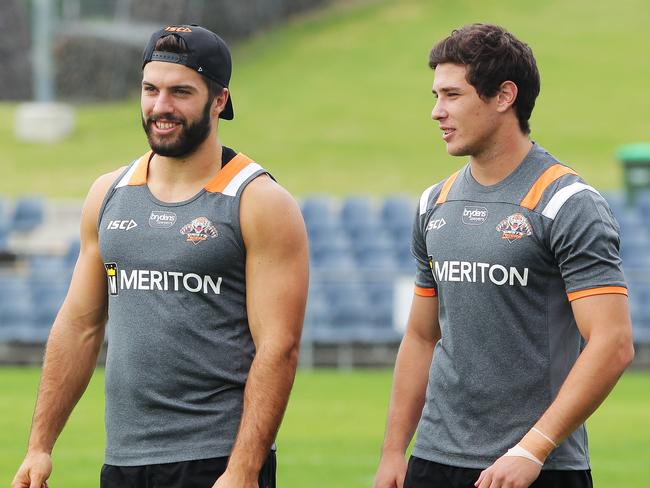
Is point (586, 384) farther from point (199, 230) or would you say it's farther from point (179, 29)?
point (179, 29)

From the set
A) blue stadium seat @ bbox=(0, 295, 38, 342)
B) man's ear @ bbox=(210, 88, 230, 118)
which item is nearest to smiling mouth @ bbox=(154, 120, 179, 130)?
man's ear @ bbox=(210, 88, 230, 118)

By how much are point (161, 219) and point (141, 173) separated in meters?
0.23

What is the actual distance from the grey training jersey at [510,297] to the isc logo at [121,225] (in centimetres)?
91

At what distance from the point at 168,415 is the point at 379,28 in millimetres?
40532

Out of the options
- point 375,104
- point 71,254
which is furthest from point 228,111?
point 375,104

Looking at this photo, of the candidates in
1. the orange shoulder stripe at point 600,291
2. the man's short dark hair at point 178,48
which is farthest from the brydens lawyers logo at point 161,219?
the orange shoulder stripe at point 600,291

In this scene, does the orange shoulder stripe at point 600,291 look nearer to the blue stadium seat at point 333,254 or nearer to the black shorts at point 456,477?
the black shorts at point 456,477

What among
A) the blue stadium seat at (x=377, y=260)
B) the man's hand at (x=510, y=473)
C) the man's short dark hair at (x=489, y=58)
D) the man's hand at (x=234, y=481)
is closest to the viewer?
the man's hand at (x=510, y=473)

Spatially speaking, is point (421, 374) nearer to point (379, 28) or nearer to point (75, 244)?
point (75, 244)

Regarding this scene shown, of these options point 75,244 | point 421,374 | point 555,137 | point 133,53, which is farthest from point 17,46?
point 421,374

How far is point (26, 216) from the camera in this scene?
2159 cm

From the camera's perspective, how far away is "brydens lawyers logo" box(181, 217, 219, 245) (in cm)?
421

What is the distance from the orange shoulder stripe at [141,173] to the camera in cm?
443

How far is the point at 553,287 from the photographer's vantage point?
13.4 feet
